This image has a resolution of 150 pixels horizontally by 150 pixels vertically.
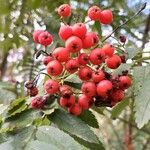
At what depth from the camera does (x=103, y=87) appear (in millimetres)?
1579

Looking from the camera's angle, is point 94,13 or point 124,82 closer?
point 124,82

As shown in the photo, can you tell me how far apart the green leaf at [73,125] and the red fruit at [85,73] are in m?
0.14

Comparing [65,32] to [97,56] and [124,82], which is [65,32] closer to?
[97,56]

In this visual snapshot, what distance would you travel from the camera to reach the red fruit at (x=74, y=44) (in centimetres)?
→ 161

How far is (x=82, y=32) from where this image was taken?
5.50 ft

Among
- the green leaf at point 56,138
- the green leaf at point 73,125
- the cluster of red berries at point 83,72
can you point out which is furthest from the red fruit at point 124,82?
the green leaf at point 56,138

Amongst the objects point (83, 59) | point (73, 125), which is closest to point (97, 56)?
point (83, 59)

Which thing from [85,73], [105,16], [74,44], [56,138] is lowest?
[56,138]

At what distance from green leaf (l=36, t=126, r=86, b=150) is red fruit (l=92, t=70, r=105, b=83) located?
0.82 ft

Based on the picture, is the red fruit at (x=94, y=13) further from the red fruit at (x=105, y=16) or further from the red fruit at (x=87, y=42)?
the red fruit at (x=87, y=42)

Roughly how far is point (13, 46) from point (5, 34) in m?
0.15

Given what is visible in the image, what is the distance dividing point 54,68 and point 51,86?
0.07 meters

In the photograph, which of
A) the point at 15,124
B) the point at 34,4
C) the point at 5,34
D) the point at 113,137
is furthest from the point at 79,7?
the point at 113,137

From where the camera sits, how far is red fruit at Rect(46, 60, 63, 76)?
5.33 feet
